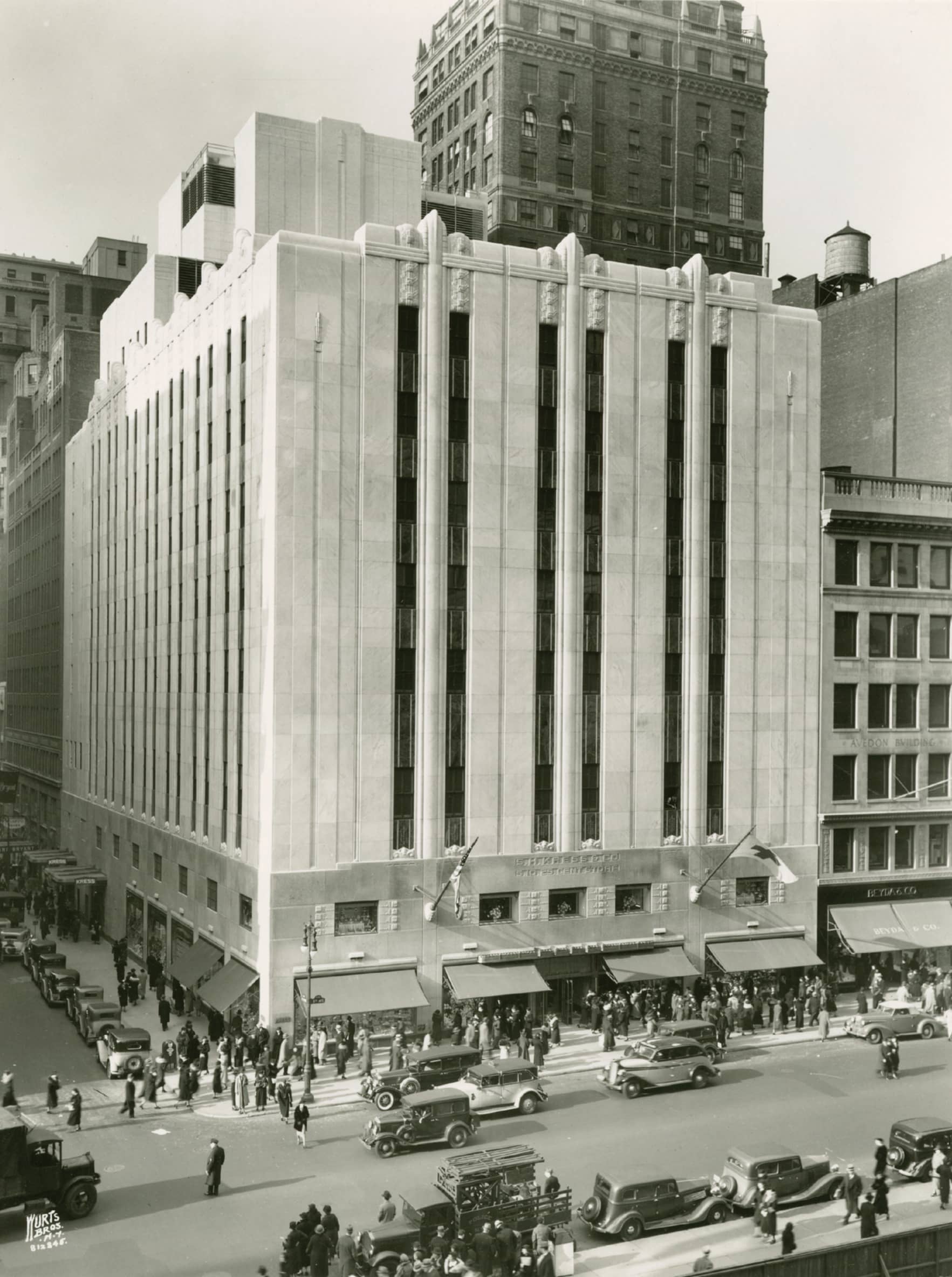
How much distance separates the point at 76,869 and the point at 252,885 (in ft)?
83.7

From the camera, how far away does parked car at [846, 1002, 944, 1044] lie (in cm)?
4303

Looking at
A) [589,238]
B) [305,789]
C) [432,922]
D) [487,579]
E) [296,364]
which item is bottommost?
[432,922]

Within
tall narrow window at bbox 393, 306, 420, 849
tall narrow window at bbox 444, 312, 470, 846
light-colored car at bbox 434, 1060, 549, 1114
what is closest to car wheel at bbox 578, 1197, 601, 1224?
light-colored car at bbox 434, 1060, 549, 1114

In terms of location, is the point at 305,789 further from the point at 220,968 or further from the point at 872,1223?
the point at 872,1223

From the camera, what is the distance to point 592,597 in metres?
47.9

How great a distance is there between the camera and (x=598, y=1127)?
33.9 m

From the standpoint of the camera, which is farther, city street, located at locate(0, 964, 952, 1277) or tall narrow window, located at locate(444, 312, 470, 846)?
tall narrow window, located at locate(444, 312, 470, 846)

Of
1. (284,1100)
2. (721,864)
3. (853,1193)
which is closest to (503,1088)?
(284,1100)

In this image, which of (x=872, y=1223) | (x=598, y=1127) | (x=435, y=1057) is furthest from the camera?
(x=435, y=1057)

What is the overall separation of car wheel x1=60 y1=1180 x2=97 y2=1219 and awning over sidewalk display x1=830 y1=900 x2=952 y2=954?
33.1m

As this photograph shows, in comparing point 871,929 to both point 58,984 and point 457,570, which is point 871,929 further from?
point 58,984

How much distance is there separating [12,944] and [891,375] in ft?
172

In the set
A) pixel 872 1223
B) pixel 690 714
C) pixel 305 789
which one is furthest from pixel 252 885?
pixel 872 1223

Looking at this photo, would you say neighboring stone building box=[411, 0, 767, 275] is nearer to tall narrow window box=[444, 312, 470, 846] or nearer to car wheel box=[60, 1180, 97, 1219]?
tall narrow window box=[444, 312, 470, 846]
